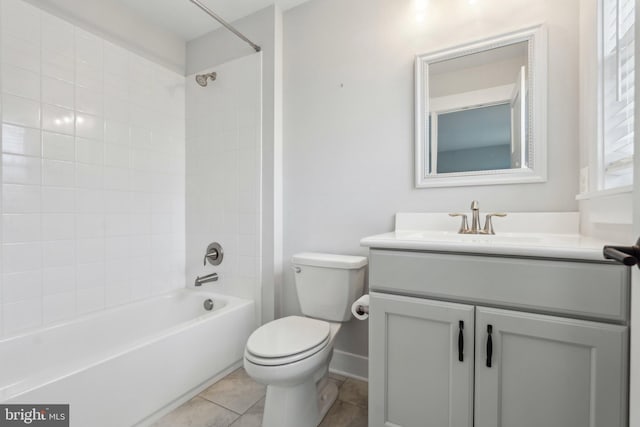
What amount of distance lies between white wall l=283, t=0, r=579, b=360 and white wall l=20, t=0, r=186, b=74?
0.96 m

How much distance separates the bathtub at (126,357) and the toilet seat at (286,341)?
47cm

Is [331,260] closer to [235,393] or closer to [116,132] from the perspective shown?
[235,393]

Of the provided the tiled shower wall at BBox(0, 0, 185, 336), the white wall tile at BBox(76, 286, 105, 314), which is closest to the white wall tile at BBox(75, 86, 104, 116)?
the tiled shower wall at BBox(0, 0, 185, 336)

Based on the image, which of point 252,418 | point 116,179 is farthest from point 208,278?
point 252,418

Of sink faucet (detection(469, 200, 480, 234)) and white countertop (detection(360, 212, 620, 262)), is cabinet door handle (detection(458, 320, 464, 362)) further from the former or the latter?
sink faucet (detection(469, 200, 480, 234))

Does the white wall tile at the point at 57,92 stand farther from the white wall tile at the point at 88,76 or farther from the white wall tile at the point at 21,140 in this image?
the white wall tile at the point at 21,140

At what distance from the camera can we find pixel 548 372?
0.85 metres

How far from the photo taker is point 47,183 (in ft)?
5.20

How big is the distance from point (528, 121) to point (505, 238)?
→ 61 centimetres

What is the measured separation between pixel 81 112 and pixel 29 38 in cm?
39

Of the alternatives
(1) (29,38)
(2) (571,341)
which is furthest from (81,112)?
(2) (571,341)

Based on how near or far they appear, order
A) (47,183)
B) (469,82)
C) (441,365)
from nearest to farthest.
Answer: (441,365) → (469,82) → (47,183)

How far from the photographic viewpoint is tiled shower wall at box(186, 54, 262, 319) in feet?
6.59

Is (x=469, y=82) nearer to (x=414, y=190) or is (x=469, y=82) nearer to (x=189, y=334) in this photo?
(x=414, y=190)
